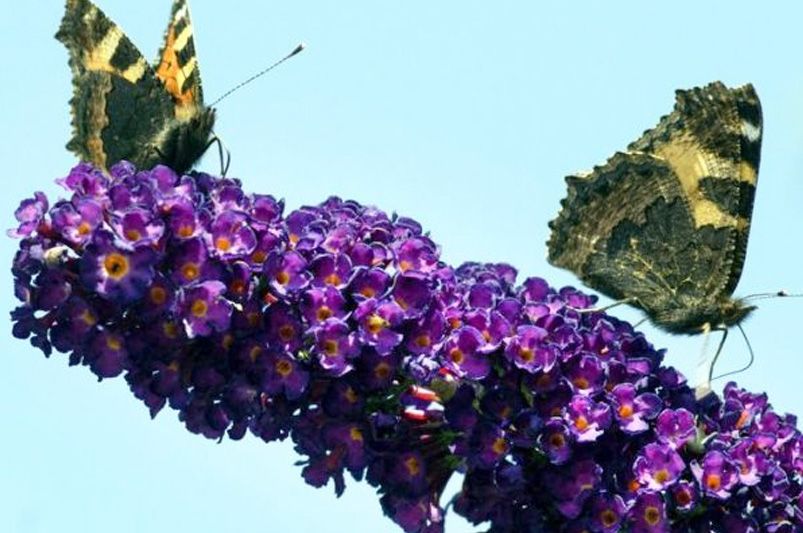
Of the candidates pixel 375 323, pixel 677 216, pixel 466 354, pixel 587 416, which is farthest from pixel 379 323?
pixel 677 216

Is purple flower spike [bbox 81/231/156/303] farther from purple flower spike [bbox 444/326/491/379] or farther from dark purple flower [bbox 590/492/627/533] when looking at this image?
dark purple flower [bbox 590/492/627/533]

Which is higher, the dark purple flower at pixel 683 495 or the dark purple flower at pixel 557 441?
the dark purple flower at pixel 557 441

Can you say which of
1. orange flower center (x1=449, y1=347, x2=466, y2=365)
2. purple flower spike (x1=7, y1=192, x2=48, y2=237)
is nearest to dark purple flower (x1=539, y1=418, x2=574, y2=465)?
orange flower center (x1=449, y1=347, x2=466, y2=365)

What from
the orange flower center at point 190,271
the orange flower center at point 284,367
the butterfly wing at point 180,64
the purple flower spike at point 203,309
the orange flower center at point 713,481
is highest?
the butterfly wing at point 180,64

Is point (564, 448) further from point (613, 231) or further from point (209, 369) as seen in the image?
point (613, 231)

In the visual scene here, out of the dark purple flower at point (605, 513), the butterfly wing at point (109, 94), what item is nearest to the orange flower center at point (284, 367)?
the dark purple flower at point (605, 513)

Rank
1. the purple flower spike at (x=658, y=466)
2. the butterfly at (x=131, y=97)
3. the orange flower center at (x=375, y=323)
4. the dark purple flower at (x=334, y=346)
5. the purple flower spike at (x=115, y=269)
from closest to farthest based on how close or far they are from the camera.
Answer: the purple flower spike at (x=115, y=269), the dark purple flower at (x=334, y=346), the orange flower center at (x=375, y=323), the purple flower spike at (x=658, y=466), the butterfly at (x=131, y=97)

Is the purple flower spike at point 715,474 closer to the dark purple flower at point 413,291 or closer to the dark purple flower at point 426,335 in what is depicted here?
the dark purple flower at point 426,335
